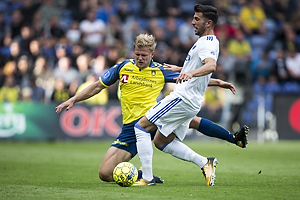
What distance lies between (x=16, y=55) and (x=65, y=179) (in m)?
11.0

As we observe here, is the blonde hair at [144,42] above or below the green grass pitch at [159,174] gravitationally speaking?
above

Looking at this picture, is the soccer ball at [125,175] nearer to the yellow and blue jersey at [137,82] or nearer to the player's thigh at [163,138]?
the player's thigh at [163,138]

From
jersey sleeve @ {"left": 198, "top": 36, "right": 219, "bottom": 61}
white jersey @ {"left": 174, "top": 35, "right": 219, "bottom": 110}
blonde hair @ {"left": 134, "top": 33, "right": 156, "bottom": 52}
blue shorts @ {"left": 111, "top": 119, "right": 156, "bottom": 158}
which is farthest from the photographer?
blue shorts @ {"left": 111, "top": 119, "right": 156, "bottom": 158}

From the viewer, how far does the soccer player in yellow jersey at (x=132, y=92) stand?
293 inches

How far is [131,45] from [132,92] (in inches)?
471

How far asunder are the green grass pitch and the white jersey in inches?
45.0

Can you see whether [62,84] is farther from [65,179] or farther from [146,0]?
[65,179]

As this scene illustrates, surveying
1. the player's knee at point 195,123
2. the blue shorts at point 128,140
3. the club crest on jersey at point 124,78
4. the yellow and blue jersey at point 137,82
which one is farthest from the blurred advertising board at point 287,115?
the club crest on jersey at point 124,78

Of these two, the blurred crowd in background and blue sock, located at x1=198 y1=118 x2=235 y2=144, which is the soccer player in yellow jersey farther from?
the blurred crowd in background

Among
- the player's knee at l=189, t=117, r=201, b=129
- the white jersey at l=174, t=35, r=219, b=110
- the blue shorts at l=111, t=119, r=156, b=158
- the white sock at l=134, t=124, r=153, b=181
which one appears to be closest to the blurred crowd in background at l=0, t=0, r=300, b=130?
the blue shorts at l=111, t=119, r=156, b=158

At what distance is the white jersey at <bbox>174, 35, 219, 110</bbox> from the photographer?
677cm

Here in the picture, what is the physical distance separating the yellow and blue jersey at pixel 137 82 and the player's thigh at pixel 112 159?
17.9 inches

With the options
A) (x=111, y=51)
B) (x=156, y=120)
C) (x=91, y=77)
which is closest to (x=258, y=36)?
(x=111, y=51)

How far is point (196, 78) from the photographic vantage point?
690 centimetres
